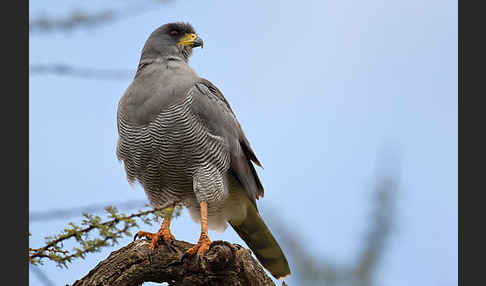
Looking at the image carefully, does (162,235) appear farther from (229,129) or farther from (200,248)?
(229,129)

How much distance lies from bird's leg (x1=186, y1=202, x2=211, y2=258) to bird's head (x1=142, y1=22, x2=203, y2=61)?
1674mm

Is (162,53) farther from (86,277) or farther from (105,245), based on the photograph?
(105,245)

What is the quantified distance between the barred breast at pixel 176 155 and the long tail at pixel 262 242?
65 cm

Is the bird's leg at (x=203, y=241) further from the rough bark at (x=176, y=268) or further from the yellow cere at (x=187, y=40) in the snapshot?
the yellow cere at (x=187, y=40)

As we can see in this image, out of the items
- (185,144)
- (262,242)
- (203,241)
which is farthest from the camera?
(262,242)

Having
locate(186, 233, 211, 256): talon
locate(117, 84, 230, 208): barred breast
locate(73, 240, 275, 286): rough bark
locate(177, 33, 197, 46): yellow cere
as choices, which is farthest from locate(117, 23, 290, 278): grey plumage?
locate(73, 240, 275, 286): rough bark

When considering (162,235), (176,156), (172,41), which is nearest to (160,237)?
(162,235)

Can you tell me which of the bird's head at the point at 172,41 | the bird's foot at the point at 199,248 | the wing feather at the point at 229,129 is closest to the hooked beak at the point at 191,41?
the bird's head at the point at 172,41

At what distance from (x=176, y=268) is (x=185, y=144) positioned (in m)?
1.10

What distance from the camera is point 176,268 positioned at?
4.57m

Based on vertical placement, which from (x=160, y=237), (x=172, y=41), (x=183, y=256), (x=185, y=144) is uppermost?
(x=172, y=41)

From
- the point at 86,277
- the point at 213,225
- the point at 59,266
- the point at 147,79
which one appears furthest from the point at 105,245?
the point at 213,225

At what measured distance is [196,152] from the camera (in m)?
5.07

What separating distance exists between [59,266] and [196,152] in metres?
2.82
